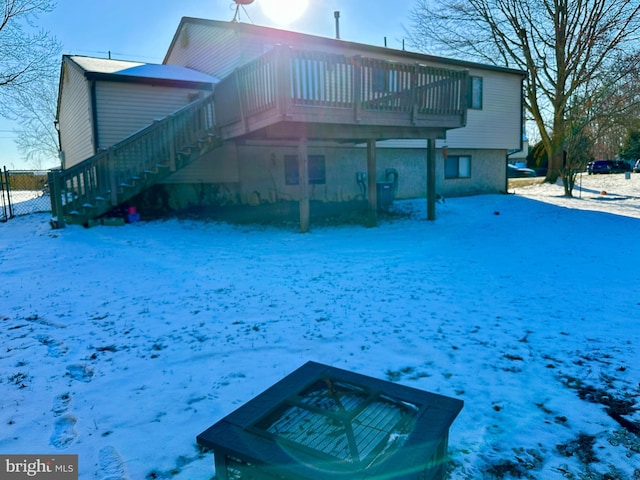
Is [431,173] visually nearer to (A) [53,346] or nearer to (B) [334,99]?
(B) [334,99]

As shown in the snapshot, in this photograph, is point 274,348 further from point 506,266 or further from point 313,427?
point 506,266

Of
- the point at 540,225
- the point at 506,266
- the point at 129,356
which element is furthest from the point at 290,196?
the point at 129,356

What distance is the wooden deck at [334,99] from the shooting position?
8242mm

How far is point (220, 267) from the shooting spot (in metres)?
6.80

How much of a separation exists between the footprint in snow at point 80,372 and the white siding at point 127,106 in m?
9.12

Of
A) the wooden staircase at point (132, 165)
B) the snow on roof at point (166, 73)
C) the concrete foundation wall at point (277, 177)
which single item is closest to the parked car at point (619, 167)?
the concrete foundation wall at point (277, 177)

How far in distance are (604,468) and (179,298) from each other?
4364 mm

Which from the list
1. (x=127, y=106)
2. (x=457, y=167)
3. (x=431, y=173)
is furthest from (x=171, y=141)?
(x=457, y=167)

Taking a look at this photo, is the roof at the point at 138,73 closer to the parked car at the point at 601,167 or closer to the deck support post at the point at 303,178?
the deck support post at the point at 303,178

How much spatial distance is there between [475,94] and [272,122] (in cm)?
1127

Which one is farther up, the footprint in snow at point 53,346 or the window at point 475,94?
the window at point 475,94

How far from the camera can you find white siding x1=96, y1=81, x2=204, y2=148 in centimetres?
1123

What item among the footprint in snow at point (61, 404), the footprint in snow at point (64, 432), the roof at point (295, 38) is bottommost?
the footprint in snow at point (64, 432)

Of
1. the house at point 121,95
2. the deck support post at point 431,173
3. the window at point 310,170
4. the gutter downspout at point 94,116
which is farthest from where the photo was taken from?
the window at point 310,170
